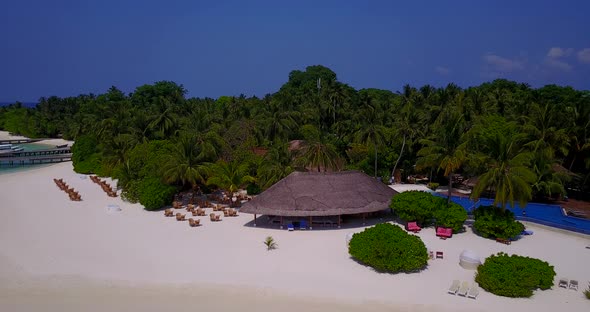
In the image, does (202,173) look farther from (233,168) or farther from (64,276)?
(64,276)

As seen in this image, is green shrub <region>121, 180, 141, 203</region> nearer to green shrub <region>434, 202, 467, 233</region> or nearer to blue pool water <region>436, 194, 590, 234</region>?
green shrub <region>434, 202, 467, 233</region>

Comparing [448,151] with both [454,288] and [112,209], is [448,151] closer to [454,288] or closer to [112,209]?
[454,288]

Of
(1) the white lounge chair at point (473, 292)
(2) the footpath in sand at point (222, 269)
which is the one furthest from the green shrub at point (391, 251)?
(1) the white lounge chair at point (473, 292)

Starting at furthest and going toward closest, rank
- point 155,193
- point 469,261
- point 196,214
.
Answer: point 155,193 < point 196,214 < point 469,261

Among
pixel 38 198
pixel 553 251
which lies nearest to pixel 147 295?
pixel 553 251

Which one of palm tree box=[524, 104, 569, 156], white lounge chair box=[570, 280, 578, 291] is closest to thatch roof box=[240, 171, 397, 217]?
white lounge chair box=[570, 280, 578, 291]

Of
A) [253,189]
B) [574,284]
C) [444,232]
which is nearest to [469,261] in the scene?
[574,284]
